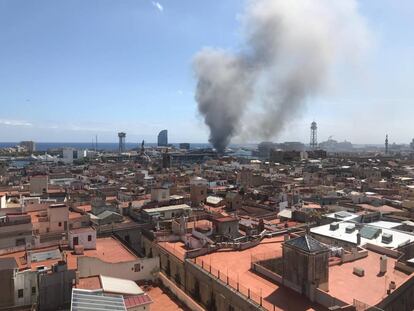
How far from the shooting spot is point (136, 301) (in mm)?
Answer: 20094

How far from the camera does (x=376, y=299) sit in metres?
20.7

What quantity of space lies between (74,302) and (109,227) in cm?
1977

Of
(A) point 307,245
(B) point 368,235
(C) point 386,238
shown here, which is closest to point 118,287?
Result: (A) point 307,245

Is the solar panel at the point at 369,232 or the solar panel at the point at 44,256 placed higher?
the solar panel at the point at 369,232

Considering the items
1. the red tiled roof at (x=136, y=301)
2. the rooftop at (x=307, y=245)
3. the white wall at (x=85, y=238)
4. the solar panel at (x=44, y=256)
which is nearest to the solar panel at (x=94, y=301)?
the red tiled roof at (x=136, y=301)

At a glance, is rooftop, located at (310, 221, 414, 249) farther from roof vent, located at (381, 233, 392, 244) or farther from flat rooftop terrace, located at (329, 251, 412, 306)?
flat rooftop terrace, located at (329, 251, 412, 306)

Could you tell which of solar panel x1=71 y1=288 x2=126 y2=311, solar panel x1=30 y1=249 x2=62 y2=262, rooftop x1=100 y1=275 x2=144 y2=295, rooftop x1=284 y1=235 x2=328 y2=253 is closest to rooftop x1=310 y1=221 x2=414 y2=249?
rooftop x1=284 y1=235 x2=328 y2=253

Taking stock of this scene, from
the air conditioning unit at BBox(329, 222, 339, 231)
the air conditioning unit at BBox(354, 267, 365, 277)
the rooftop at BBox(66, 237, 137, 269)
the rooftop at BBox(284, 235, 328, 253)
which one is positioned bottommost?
the rooftop at BBox(66, 237, 137, 269)

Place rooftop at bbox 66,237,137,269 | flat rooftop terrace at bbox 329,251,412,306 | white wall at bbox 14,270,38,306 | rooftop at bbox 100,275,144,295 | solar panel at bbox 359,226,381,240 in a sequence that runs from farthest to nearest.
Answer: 1. solar panel at bbox 359,226,381,240
2. rooftop at bbox 66,237,137,269
3. white wall at bbox 14,270,38,306
4. flat rooftop terrace at bbox 329,251,412,306
5. rooftop at bbox 100,275,144,295

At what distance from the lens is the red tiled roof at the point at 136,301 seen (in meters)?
19.7

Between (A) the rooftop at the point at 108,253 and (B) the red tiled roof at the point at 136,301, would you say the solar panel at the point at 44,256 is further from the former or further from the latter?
(B) the red tiled roof at the point at 136,301

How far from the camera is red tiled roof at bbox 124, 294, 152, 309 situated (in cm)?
1966

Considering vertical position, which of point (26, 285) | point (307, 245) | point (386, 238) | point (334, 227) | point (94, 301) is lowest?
point (26, 285)

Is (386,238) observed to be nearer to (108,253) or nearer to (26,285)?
(108,253)
